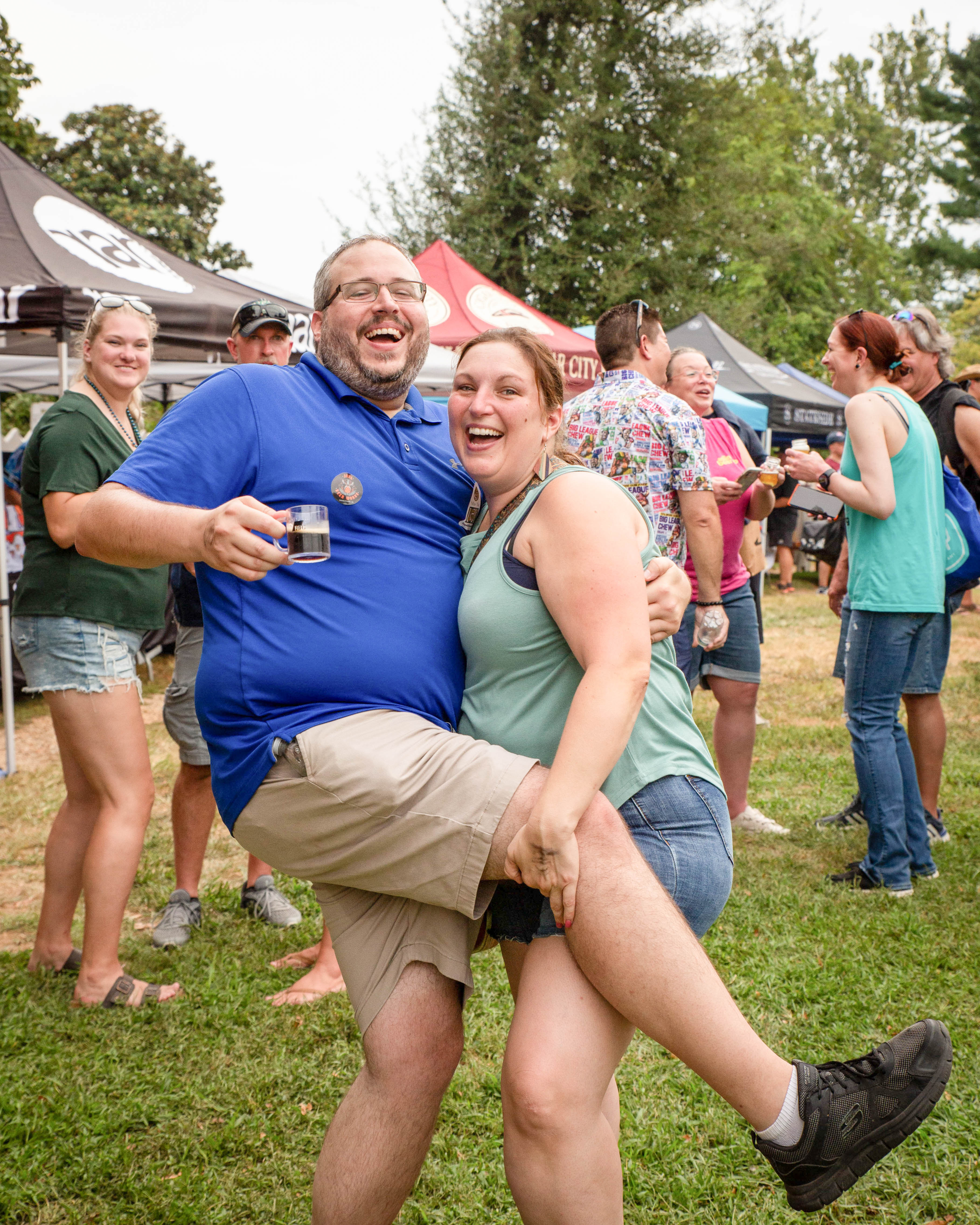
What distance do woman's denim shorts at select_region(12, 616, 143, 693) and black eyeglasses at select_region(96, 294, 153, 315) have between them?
1.12 meters

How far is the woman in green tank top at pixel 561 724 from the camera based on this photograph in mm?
1600

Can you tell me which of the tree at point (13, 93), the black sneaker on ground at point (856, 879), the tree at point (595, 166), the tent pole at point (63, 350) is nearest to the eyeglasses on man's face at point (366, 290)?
the black sneaker on ground at point (856, 879)

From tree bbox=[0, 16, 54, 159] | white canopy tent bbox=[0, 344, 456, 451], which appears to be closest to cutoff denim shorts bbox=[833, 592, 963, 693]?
white canopy tent bbox=[0, 344, 456, 451]

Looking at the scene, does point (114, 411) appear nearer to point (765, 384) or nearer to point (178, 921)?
point (178, 921)

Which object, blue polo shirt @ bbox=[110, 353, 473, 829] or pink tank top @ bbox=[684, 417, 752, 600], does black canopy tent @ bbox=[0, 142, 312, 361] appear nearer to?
pink tank top @ bbox=[684, 417, 752, 600]

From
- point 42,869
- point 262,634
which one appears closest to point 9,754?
point 42,869

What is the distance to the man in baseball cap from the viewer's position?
3.83 metres

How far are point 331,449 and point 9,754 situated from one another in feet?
16.0

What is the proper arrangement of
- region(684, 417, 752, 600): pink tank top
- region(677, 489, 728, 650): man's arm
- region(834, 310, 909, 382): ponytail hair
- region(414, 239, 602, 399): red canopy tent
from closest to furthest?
region(677, 489, 728, 650): man's arm, region(834, 310, 909, 382): ponytail hair, region(684, 417, 752, 600): pink tank top, region(414, 239, 602, 399): red canopy tent

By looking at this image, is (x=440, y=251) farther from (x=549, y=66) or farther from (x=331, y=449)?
(x=549, y=66)

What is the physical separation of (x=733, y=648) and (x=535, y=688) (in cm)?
326

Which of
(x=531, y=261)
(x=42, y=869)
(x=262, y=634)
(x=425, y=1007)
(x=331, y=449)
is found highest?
(x=531, y=261)

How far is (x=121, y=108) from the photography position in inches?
1181

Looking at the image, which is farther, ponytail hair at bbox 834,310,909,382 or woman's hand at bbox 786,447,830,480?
woman's hand at bbox 786,447,830,480
